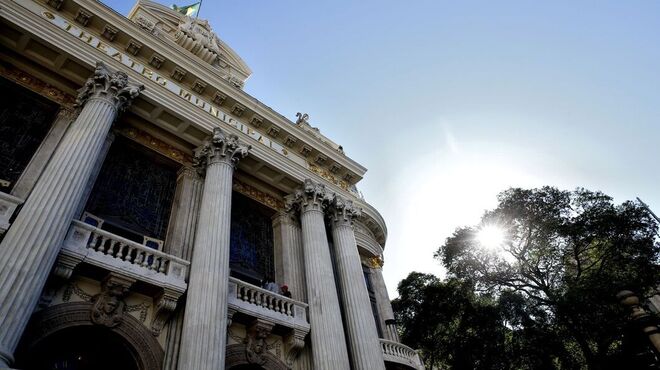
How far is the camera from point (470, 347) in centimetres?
1945

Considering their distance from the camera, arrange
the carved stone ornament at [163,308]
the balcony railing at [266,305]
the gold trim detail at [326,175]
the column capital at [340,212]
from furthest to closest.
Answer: the gold trim detail at [326,175], the column capital at [340,212], the balcony railing at [266,305], the carved stone ornament at [163,308]

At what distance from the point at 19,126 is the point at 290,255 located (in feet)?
26.6

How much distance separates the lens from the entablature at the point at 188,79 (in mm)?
11094

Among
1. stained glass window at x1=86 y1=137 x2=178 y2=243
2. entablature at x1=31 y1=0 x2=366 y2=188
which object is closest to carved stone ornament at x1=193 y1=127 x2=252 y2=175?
stained glass window at x1=86 y1=137 x2=178 y2=243

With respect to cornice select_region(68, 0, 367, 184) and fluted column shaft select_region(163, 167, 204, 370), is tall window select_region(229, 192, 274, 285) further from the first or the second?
cornice select_region(68, 0, 367, 184)

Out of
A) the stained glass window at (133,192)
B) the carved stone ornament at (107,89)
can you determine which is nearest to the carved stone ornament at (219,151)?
the stained glass window at (133,192)

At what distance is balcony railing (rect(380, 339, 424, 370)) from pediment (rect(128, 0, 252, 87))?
11868 millimetres

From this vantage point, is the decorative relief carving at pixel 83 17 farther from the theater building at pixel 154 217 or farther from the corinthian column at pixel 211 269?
the corinthian column at pixel 211 269

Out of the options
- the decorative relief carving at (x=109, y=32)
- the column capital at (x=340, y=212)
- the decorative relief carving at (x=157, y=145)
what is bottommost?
the column capital at (x=340, y=212)

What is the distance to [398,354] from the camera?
13672mm

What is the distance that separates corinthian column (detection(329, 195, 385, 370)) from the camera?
10.9m

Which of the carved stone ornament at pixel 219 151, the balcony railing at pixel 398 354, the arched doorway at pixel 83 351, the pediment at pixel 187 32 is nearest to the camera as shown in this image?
the arched doorway at pixel 83 351

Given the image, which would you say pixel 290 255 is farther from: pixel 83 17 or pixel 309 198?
pixel 83 17

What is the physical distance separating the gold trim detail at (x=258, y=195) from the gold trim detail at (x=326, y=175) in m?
1.87
